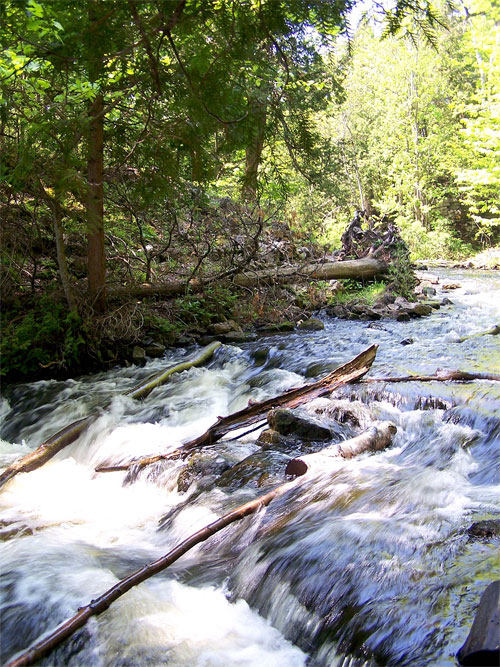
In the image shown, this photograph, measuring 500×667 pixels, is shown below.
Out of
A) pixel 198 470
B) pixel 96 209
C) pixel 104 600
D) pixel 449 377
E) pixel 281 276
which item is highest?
pixel 96 209

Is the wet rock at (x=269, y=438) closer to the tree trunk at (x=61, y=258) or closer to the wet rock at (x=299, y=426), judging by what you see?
the wet rock at (x=299, y=426)

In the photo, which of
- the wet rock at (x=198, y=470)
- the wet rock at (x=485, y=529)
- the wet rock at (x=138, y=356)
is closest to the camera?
the wet rock at (x=485, y=529)

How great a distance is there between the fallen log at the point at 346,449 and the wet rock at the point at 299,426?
320 mm

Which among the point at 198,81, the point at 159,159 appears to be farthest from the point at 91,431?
the point at 198,81

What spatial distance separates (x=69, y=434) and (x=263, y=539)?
126 inches

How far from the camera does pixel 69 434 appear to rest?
549 centimetres

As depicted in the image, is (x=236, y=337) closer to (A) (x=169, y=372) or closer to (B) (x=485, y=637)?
(A) (x=169, y=372)

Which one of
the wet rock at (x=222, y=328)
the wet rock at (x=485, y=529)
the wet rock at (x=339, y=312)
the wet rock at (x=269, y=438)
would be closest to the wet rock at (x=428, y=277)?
the wet rock at (x=339, y=312)

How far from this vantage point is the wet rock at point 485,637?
1.61 meters

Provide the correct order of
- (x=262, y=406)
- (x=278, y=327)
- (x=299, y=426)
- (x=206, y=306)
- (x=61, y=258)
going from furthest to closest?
(x=278, y=327) < (x=206, y=306) < (x=61, y=258) < (x=262, y=406) < (x=299, y=426)

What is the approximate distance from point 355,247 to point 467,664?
488 inches

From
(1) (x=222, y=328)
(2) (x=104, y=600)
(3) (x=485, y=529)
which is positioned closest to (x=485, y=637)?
(3) (x=485, y=529)

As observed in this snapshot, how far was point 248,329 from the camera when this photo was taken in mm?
9875

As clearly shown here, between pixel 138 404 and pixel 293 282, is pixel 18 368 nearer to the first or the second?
pixel 138 404
